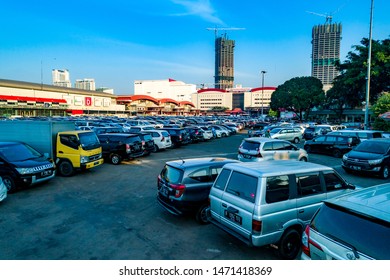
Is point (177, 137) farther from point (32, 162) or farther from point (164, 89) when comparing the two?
point (164, 89)

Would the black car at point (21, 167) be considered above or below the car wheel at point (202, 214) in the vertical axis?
above

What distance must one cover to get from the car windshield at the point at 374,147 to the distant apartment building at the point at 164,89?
16540cm

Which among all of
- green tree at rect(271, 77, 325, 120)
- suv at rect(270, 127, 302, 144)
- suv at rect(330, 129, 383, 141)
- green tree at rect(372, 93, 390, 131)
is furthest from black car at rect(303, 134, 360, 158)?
green tree at rect(271, 77, 325, 120)

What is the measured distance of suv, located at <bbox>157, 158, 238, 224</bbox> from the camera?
6.47 m

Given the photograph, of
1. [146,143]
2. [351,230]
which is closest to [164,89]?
[146,143]

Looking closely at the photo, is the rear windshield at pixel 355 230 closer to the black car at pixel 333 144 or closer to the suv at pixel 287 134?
the black car at pixel 333 144

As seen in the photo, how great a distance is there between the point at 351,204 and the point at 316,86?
219 ft

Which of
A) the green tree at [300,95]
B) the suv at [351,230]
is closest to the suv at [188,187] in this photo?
the suv at [351,230]

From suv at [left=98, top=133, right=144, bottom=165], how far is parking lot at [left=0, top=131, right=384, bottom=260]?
4028 mm

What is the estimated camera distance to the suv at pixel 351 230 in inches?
114

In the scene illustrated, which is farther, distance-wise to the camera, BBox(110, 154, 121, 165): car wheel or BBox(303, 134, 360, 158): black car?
BBox(303, 134, 360, 158): black car

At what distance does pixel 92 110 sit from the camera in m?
84.8

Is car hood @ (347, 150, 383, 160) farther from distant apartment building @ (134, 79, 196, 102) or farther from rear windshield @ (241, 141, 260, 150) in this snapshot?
distant apartment building @ (134, 79, 196, 102)
